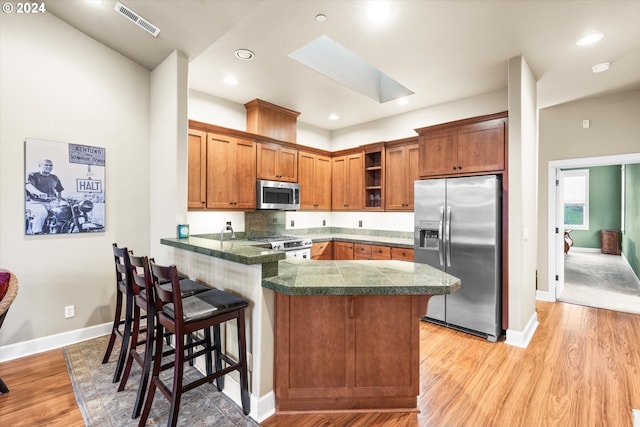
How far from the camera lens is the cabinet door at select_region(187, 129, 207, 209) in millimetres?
→ 3676

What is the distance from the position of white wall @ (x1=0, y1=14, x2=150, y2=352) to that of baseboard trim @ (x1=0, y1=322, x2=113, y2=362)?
0.03m

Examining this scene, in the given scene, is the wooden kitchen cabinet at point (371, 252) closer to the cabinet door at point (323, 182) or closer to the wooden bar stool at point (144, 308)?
the cabinet door at point (323, 182)

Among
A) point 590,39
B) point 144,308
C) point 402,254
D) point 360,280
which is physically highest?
point 590,39

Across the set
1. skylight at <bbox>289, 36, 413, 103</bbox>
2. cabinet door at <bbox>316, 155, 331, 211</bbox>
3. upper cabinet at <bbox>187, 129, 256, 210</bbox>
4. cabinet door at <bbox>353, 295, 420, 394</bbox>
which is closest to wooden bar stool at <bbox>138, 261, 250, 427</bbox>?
cabinet door at <bbox>353, 295, 420, 394</bbox>

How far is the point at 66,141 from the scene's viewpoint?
2.90m

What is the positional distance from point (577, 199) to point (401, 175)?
830 centimetres

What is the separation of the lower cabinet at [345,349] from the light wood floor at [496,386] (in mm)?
154

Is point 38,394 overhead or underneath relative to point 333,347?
underneath

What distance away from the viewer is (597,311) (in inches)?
159

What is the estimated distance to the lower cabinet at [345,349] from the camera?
1972 millimetres

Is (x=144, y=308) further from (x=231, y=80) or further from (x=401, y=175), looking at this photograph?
(x=401, y=175)

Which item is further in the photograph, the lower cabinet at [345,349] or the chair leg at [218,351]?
the chair leg at [218,351]

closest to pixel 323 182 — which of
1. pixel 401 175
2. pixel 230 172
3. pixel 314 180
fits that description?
pixel 314 180

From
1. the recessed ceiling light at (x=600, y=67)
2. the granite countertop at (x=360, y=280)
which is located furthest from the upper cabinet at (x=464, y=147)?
the granite countertop at (x=360, y=280)
